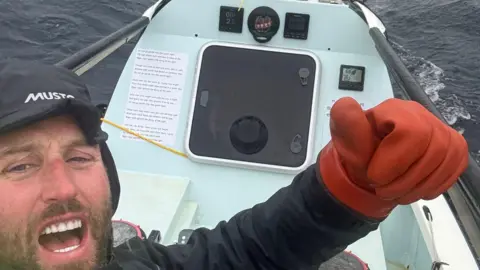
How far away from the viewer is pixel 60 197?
160 centimetres

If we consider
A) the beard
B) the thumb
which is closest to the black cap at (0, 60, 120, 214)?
the beard

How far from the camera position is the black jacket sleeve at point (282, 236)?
193cm

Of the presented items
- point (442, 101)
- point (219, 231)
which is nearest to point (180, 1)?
point (219, 231)

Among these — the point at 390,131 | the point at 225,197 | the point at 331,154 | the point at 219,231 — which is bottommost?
the point at 225,197

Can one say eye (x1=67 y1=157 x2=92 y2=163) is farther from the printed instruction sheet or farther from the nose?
the printed instruction sheet

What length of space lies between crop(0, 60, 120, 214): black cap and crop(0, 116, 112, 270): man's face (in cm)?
5

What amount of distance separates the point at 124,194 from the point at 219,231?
70.2 inches

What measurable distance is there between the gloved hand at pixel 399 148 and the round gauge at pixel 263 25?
2.65 m

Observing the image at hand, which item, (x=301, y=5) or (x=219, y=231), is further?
(x=301, y=5)

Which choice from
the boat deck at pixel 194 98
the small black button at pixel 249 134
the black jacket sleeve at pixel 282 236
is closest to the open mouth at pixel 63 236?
the black jacket sleeve at pixel 282 236

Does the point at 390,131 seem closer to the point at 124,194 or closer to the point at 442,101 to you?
the point at 124,194

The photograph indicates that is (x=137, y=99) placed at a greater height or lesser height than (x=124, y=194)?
greater

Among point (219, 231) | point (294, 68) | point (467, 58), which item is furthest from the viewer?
point (467, 58)

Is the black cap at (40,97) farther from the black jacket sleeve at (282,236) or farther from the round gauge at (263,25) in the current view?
the round gauge at (263,25)
